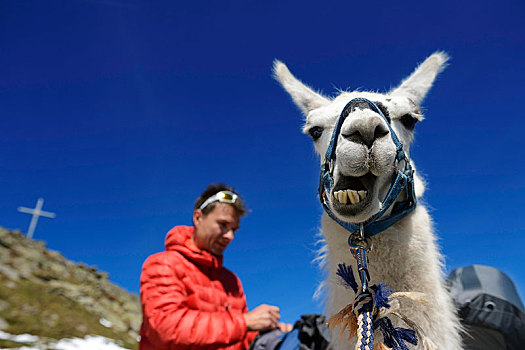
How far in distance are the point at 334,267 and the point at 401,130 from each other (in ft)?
2.93

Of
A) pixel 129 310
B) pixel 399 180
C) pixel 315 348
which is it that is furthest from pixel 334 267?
pixel 129 310

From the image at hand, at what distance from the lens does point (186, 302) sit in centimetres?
267

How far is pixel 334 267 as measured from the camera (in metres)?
1.75

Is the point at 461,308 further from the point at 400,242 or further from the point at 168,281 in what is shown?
the point at 168,281

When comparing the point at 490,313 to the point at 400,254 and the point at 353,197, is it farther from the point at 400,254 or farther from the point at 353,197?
the point at 353,197

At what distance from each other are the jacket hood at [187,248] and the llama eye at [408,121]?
6.82 feet

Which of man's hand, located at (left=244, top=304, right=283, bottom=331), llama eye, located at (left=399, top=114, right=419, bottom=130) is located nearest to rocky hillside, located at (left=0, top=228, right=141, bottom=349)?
man's hand, located at (left=244, top=304, right=283, bottom=331)

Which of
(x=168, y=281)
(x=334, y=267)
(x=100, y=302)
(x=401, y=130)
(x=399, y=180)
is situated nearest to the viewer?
(x=399, y=180)

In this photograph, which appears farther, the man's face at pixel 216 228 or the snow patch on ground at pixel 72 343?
the snow patch on ground at pixel 72 343

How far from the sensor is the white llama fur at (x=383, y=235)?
1.41 m

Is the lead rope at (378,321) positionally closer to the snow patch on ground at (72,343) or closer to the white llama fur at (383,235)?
the white llama fur at (383,235)

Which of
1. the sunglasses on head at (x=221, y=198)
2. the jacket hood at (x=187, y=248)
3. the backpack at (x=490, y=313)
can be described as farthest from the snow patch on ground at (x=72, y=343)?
the backpack at (x=490, y=313)

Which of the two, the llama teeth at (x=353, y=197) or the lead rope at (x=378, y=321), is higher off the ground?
the llama teeth at (x=353, y=197)

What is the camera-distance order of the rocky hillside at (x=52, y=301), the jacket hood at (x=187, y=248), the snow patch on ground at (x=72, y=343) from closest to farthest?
the jacket hood at (x=187, y=248), the snow patch on ground at (x=72, y=343), the rocky hillside at (x=52, y=301)
